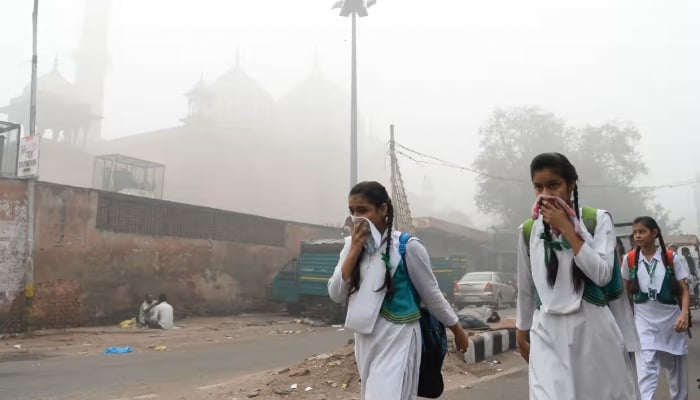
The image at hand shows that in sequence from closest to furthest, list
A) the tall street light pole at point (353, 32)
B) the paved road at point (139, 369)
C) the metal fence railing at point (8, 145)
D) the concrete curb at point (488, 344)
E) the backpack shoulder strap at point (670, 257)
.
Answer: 1. the backpack shoulder strap at point (670, 257)
2. the paved road at point (139, 369)
3. the concrete curb at point (488, 344)
4. the metal fence railing at point (8, 145)
5. the tall street light pole at point (353, 32)

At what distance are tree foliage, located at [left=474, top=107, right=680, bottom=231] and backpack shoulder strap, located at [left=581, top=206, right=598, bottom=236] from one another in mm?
41677

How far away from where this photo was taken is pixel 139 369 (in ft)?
26.1

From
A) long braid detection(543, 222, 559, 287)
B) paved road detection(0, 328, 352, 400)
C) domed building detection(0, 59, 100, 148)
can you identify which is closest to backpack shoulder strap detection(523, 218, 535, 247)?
long braid detection(543, 222, 559, 287)

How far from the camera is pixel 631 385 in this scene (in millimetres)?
2311

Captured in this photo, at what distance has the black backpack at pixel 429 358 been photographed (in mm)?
2947

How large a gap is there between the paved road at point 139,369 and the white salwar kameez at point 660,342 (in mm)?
4801

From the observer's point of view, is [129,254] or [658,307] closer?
[658,307]

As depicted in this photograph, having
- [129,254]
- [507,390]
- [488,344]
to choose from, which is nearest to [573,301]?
[507,390]

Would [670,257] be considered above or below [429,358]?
above

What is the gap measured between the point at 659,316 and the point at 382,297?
3016mm

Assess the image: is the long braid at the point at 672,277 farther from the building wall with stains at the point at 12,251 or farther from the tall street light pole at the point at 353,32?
the tall street light pole at the point at 353,32

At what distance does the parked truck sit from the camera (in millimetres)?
15562

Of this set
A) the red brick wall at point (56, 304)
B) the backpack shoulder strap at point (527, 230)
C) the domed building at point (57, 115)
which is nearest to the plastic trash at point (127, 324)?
the red brick wall at point (56, 304)

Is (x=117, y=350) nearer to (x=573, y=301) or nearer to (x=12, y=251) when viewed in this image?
(x=12, y=251)
